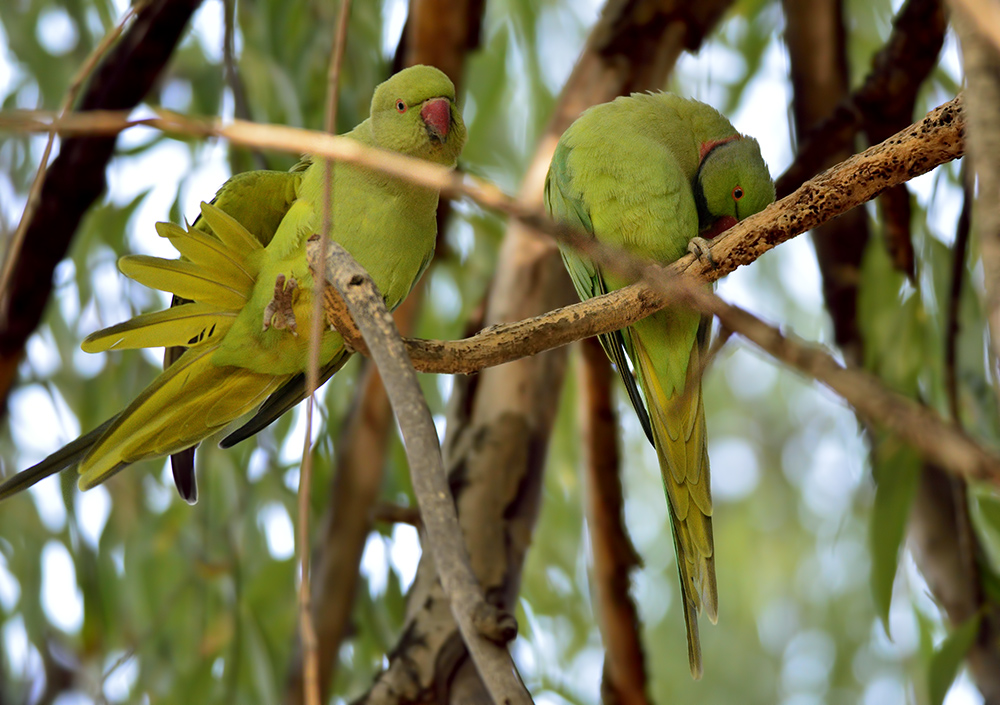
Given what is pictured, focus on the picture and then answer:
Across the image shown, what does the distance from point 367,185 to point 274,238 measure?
Answer: 0.55 feet

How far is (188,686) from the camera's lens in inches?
71.6

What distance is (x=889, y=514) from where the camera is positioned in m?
1.60

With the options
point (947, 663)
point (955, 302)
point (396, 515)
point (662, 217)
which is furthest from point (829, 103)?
point (396, 515)

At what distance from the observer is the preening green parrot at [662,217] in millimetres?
1398

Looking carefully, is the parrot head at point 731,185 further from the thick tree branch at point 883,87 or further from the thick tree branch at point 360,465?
the thick tree branch at point 360,465

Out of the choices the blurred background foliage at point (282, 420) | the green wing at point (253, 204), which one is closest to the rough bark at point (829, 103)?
the blurred background foliage at point (282, 420)

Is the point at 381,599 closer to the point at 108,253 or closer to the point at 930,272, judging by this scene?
the point at 108,253

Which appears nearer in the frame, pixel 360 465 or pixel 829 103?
pixel 360 465

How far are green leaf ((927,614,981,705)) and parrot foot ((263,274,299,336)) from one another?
1.16 m

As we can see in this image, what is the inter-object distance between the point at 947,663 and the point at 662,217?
858 mm

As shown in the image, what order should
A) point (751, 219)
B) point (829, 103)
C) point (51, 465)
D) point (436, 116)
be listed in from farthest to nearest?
1. point (829, 103)
2. point (436, 116)
3. point (51, 465)
4. point (751, 219)

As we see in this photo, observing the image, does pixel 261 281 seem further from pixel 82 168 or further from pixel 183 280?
pixel 82 168

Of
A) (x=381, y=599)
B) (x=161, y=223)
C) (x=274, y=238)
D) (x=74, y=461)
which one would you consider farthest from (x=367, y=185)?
(x=381, y=599)

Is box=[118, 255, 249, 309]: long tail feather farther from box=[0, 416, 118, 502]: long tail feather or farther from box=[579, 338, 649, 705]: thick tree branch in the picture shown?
box=[579, 338, 649, 705]: thick tree branch
